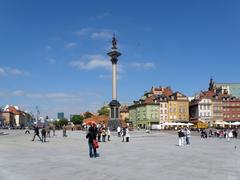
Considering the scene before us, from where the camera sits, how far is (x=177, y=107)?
139750mm

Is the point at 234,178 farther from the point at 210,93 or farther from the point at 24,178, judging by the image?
the point at 210,93

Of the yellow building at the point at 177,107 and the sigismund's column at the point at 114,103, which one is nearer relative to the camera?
the sigismund's column at the point at 114,103

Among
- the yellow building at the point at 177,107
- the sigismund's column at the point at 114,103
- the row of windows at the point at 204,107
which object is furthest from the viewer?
the yellow building at the point at 177,107

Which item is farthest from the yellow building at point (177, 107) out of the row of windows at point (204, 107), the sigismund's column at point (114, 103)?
the sigismund's column at point (114, 103)

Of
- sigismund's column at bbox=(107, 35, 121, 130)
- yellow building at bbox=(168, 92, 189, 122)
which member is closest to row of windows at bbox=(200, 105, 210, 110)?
yellow building at bbox=(168, 92, 189, 122)

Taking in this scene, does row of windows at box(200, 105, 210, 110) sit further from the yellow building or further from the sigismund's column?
the sigismund's column

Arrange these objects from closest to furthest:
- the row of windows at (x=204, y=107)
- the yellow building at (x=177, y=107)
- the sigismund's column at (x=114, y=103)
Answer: the sigismund's column at (x=114, y=103), the row of windows at (x=204, y=107), the yellow building at (x=177, y=107)

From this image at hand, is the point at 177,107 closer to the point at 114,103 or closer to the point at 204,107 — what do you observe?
the point at 204,107

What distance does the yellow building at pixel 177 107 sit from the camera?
5497 inches

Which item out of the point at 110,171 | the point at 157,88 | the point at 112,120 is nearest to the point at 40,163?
the point at 110,171

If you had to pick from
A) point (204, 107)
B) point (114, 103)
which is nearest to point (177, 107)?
point (204, 107)

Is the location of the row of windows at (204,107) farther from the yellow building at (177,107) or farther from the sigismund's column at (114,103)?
the sigismund's column at (114,103)

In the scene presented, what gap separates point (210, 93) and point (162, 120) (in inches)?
705

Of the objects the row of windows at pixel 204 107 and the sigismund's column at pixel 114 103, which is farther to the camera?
the row of windows at pixel 204 107
